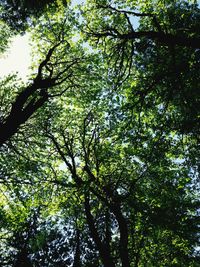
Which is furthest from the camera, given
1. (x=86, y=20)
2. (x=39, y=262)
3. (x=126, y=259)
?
(x=39, y=262)

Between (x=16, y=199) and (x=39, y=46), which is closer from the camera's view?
(x=16, y=199)

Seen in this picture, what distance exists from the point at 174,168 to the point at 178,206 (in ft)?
11.8

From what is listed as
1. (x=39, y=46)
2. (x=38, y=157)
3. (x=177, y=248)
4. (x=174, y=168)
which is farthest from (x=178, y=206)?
(x=39, y=46)

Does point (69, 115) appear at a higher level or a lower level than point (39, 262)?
higher

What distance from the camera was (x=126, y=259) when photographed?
14.7 metres

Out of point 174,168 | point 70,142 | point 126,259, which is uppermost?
point 70,142

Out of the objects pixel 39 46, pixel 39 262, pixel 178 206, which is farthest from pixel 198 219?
pixel 39 262

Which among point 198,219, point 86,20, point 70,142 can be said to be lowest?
point 198,219

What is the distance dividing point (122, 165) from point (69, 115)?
20.7 feet

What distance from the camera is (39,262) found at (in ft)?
130

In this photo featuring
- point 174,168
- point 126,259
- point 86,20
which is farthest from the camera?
point 174,168

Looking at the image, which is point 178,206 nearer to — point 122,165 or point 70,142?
point 122,165

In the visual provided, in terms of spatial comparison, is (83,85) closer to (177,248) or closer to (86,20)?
(86,20)

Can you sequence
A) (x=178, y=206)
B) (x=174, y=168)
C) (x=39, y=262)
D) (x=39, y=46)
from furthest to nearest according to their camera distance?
(x=39, y=262) → (x=39, y=46) → (x=174, y=168) → (x=178, y=206)
